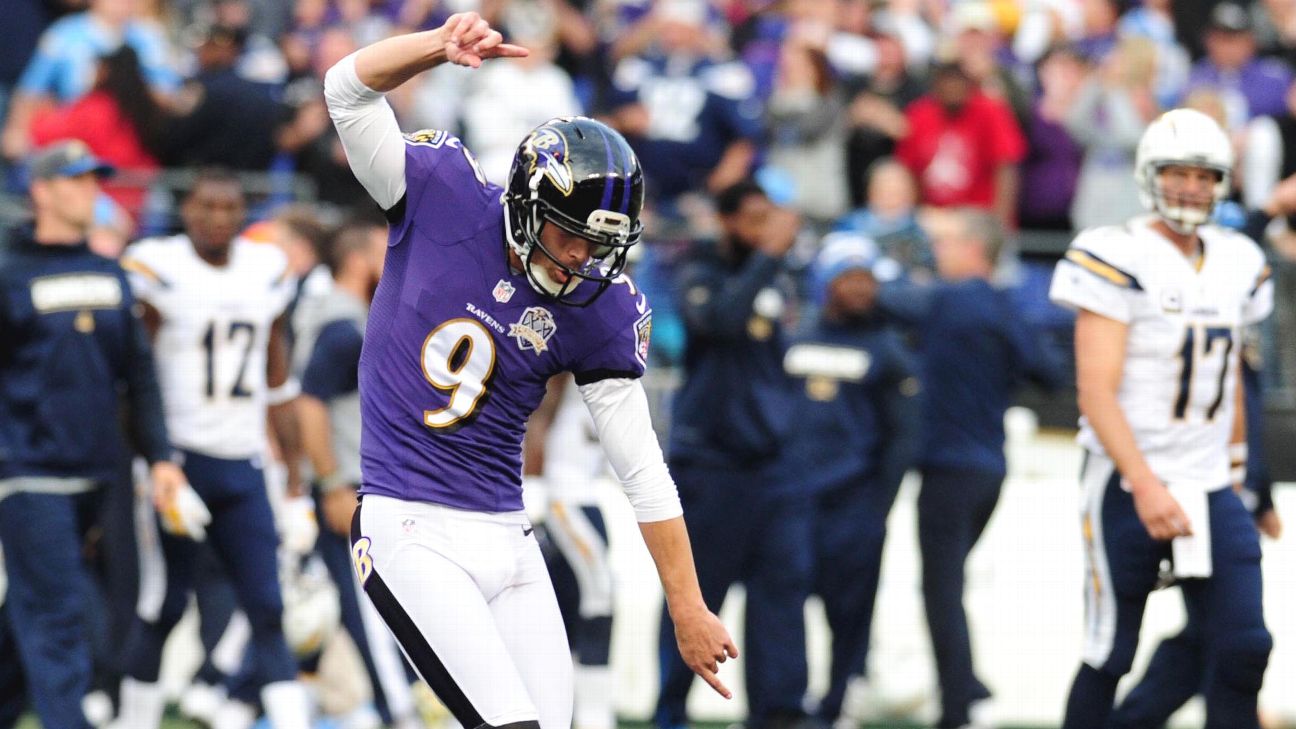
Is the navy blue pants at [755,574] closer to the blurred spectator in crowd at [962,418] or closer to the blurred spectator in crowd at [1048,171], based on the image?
the blurred spectator in crowd at [962,418]

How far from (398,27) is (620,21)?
5.35 ft

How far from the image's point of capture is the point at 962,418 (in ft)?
28.9

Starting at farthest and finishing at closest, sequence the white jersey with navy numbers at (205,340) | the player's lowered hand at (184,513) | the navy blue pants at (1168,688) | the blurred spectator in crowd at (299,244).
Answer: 1. the blurred spectator in crowd at (299,244)
2. the white jersey with navy numbers at (205,340)
3. the player's lowered hand at (184,513)
4. the navy blue pants at (1168,688)

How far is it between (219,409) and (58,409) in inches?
33.8

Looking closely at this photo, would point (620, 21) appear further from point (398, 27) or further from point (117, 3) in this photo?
point (117, 3)

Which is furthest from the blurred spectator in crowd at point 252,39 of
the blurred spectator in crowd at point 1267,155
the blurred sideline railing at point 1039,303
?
the blurred spectator in crowd at point 1267,155

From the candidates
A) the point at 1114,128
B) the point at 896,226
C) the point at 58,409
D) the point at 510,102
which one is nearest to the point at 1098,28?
the point at 1114,128

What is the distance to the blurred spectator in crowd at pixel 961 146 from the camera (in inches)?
468

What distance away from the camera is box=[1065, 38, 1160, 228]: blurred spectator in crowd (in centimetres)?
1180

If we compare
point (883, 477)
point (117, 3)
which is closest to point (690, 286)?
point (883, 477)

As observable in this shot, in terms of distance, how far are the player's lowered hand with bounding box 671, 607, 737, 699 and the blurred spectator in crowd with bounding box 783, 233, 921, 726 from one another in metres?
3.81

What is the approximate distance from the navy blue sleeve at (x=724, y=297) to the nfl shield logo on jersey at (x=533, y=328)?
3.44 meters

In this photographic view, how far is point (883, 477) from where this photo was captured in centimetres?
924

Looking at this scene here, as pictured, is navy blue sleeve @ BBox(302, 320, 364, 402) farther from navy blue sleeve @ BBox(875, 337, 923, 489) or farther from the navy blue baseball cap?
navy blue sleeve @ BBox(875, 337, 923, 489)
